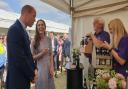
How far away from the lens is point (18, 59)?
2.79 m

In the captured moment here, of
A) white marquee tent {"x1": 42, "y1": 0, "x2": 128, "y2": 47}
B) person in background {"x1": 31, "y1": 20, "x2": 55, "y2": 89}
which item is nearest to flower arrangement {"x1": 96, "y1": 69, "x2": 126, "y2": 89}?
person in background {"x1": 31, "y1": 20, "x2": 55, "y2": 89}

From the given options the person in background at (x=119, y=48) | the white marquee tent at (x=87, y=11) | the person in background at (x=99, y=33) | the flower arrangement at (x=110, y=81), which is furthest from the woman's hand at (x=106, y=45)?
the flower arrangement at (x=110, y=81)

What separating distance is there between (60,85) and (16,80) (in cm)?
412

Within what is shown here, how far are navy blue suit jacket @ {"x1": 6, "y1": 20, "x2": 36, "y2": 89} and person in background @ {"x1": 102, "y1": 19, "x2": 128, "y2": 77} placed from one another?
106cm

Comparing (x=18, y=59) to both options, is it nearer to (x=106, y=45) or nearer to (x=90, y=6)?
(x=106, y=45)

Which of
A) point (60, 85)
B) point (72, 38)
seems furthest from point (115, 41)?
point (60, 85)

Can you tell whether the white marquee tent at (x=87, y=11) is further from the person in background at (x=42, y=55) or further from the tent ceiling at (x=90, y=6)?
the person in background at (x=42, y=55)

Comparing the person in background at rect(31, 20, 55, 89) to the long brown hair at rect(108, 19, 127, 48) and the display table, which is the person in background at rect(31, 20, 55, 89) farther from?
the display table

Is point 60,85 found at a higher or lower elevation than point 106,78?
lower

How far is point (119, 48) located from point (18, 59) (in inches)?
49.2

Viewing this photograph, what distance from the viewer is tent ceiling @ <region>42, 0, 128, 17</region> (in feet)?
13.7

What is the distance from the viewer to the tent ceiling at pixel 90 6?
13.7 feet

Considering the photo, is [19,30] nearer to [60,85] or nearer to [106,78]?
[106,78]

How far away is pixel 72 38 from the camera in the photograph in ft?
15.5
